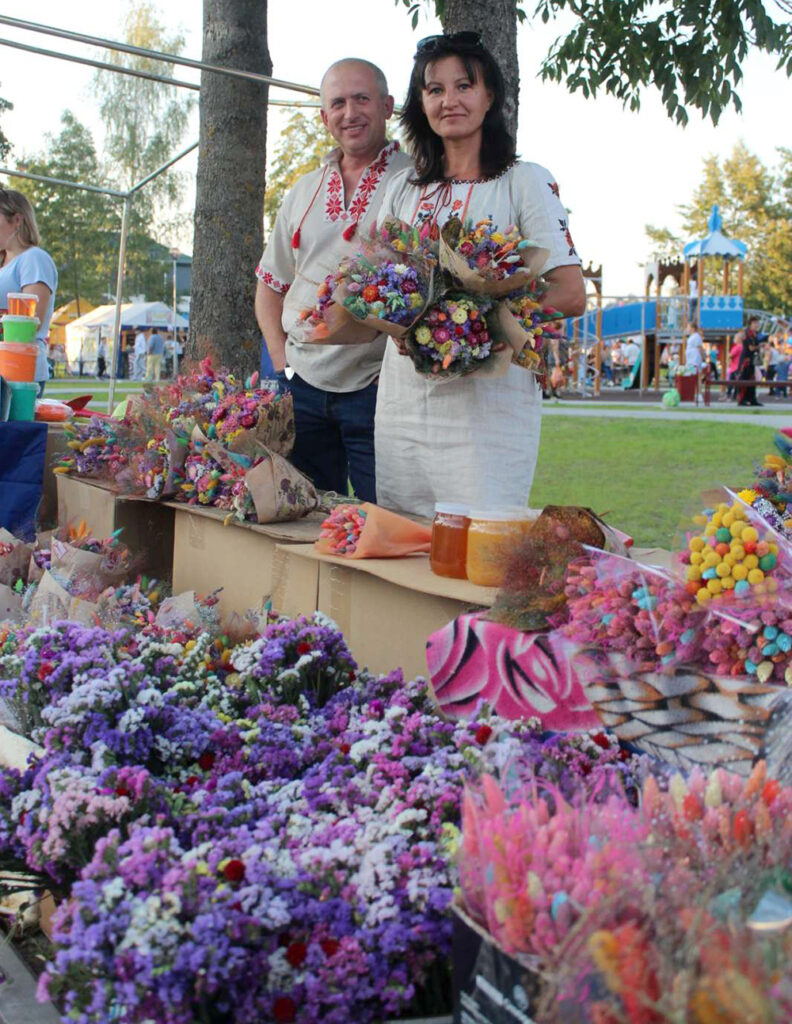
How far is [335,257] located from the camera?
10.8ft

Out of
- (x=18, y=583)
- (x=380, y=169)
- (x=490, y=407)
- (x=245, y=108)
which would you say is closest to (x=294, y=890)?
(x=490, y=407)

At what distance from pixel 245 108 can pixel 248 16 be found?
457 millimetres

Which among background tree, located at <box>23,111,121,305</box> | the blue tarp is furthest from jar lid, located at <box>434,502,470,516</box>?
background tree, located at <box>23,111,121,305</box>

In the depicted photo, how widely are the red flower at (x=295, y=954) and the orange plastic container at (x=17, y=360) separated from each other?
322 centimetres

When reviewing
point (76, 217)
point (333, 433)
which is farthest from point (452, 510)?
point (76, 217)

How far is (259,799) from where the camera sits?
5.29 ft

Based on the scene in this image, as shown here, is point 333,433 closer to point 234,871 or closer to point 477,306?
point 477,306

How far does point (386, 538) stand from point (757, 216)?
143ft

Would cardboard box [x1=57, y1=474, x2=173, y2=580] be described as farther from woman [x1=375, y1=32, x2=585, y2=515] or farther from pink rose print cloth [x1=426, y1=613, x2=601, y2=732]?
pink rose print cloth [x1=426, y1=613, x2=601, y2=732]

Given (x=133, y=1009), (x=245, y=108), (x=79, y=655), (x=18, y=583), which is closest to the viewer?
(x=133, y=1009)

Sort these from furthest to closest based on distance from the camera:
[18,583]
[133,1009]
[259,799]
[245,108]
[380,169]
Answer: [245,108] → [380,169] → [18,583] → [259,799] → [133,1009]

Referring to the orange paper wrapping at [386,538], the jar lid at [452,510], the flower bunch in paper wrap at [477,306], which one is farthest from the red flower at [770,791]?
the flower bunch in paper wrap at [477,306]

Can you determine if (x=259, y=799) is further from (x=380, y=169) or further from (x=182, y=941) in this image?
(x=380, y=169)

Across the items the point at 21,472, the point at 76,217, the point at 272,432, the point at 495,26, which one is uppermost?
the point at 76,217
